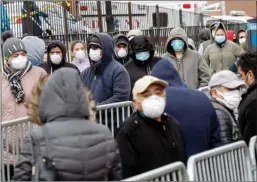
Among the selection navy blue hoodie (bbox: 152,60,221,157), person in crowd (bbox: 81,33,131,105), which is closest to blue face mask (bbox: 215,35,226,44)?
person in crowd (bbox: 81,33,131,105)

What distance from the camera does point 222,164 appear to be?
218 inches

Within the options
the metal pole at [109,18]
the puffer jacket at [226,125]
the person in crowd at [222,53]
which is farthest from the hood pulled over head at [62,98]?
the metal pole at [109,18]

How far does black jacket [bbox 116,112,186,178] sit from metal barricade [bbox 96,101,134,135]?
7.76 feet

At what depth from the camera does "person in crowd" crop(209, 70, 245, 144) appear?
20.7ft

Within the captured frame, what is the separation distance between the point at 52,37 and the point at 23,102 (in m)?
9.87

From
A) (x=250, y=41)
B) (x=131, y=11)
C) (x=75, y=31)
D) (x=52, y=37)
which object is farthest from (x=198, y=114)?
(x=131, y=11)

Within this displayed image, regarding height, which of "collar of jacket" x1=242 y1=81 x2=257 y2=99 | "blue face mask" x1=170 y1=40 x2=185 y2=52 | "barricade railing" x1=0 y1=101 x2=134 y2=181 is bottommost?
"barricade railing" x1=0 y1=101 x2=134 y2=181

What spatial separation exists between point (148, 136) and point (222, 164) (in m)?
0.59

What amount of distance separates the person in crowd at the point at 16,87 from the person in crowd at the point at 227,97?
1.97 meters

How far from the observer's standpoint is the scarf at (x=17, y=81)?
7.78 metres

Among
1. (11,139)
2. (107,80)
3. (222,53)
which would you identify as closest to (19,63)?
(107,80)

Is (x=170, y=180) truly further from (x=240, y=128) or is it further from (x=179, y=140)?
(x=240, y=128)

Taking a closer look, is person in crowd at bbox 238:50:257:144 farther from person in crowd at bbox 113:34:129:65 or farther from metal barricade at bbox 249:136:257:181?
person in crowd at bbox 113:34:129:65

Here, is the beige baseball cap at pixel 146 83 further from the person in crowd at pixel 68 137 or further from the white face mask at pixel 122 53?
the white face mask at pixel 122 53
